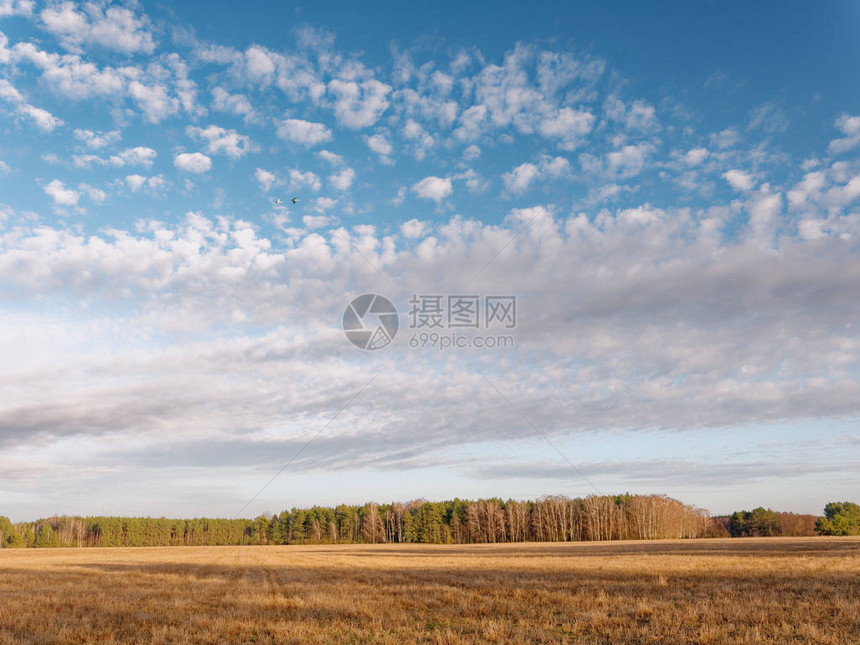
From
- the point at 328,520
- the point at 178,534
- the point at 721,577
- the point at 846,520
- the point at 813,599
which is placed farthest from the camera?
the point at 178,534

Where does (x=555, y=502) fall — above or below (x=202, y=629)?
below

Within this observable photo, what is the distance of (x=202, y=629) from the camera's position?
13.0 m

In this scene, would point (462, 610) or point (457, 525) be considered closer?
point (462, 610)

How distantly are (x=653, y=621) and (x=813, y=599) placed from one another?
6310mm

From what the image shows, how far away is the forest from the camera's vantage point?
139 m

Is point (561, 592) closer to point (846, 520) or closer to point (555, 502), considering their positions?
point (555, 502)

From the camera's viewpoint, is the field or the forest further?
the forest

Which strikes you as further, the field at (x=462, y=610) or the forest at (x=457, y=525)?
the forest at (x=457, y=525)

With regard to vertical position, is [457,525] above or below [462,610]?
below

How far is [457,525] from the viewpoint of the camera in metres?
147

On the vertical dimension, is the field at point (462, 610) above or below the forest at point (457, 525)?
above

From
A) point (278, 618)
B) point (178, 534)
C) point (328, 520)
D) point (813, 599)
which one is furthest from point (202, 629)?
point (178, 534)

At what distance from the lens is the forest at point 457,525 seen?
139 metres

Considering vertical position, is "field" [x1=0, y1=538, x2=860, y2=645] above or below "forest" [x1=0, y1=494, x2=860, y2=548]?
above
